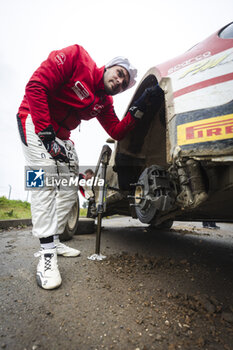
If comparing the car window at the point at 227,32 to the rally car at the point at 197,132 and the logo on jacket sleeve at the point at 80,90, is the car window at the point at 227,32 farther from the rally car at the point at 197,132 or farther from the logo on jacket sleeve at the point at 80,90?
the logo on jacket sleeve at the point at 80,90

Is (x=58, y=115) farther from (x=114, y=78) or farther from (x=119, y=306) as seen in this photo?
(x=119, y=306)

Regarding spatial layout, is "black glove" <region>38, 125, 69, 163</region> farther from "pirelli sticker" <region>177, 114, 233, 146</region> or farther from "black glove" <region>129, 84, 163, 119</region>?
"pirelli sticker" <region>177, 114, 233, 146</region>

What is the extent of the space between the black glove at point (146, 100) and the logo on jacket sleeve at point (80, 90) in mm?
390

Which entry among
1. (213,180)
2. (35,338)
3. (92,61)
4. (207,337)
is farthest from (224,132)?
(92,61)

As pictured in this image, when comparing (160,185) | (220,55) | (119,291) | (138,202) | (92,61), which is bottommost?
(119,291)

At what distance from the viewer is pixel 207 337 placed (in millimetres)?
810

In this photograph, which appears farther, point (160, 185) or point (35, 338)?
point (160, 185)

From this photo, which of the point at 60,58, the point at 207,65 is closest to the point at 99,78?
the point at 60,58

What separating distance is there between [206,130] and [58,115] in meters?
1.17

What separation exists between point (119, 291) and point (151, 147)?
Answer: 1304 millimetres

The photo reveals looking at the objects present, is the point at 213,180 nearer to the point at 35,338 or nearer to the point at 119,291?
the point at 119,291

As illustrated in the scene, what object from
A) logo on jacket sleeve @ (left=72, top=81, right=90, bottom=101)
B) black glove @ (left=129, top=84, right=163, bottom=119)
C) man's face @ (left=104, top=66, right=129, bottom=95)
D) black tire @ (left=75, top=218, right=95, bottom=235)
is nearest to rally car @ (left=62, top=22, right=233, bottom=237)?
black glove @ (left=129, top=84, right=163, bottom=119)

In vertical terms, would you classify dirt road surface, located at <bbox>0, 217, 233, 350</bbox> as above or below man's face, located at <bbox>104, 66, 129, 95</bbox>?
below

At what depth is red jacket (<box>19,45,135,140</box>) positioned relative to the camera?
1358 millimetres
